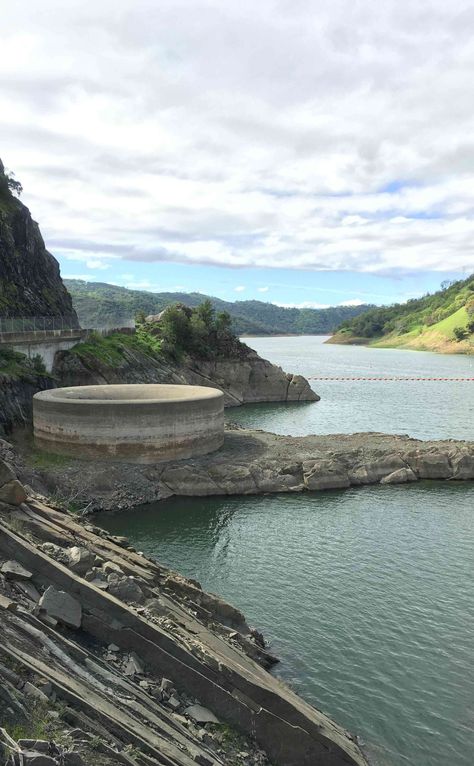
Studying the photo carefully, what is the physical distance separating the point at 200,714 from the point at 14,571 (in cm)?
489

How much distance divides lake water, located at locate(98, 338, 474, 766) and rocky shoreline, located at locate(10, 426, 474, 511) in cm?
91

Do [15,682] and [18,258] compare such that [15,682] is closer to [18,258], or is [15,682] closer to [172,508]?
[172,508]

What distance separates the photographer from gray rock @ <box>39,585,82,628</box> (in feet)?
39.0

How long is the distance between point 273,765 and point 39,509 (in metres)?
9.09

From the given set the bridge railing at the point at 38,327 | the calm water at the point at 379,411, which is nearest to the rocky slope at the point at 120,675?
the bridge railing at the point at 38,327

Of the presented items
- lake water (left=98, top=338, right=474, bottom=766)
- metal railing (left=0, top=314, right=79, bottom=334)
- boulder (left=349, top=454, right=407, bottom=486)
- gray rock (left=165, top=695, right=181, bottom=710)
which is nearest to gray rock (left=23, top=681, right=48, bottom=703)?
gray rock (left=165, top=695, right=181, bottom=710)

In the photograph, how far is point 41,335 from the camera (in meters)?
47.1

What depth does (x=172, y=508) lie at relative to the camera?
3078 centimetres

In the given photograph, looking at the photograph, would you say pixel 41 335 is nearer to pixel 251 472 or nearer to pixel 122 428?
pixel 122 428

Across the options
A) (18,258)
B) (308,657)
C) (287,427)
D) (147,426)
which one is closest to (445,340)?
(287,427)

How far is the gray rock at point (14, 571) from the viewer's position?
1248 cm

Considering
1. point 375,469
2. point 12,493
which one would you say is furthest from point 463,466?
point 12,493

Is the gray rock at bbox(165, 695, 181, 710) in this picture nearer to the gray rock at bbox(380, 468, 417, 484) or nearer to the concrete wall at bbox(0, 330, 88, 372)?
the gray rock at bbox(380, 468, 417, 484)

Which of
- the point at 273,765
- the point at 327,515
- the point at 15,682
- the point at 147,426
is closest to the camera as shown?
the point at 15,682
